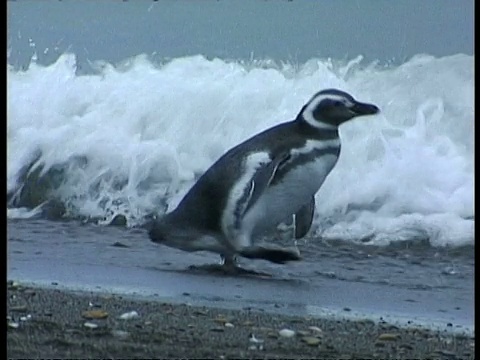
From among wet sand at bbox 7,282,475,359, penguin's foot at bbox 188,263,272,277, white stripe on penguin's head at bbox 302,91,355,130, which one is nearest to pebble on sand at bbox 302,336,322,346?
wet sand at bbox 7,282,475,359

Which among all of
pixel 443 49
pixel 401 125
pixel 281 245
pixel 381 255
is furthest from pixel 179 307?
pixel 443 49

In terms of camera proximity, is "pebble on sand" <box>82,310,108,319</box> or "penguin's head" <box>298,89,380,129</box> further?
"penguin's head" <box>298,89,380,129</box>

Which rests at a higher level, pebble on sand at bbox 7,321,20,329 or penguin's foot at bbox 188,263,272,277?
penguin's foot at bbox 188,263,272,277

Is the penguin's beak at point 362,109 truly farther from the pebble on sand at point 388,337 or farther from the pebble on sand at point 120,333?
the pebble on sand at point 120,333

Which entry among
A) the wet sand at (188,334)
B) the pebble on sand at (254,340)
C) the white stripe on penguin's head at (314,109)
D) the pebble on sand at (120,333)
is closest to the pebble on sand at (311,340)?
the wet sand at (188,334)

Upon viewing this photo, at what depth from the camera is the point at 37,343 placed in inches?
125

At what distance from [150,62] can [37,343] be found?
93cm

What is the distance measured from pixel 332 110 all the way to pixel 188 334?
0.81 metres

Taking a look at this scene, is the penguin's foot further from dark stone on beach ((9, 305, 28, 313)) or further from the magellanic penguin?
dark stone on beach ((9, 305, 28, 313))

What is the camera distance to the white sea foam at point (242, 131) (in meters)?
3.57

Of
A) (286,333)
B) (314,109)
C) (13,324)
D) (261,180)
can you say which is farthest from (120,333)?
(314,109)

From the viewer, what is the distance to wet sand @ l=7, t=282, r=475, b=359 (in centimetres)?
316

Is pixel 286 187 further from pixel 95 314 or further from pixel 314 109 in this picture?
pixel 95 314
